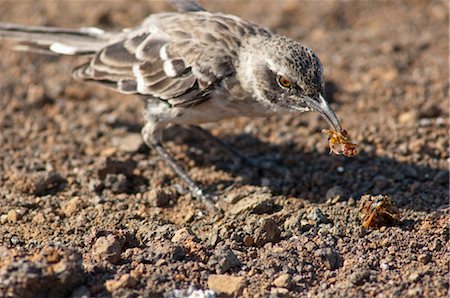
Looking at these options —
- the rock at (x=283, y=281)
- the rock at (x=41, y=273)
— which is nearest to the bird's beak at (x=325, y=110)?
the rock at (x=283, y=281)

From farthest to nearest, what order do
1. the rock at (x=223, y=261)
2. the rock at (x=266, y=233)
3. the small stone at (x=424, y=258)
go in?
1. the rock at (x=266, y=233)
2. the small stone at (x=424, y=258)
3. the rock at (x=223, y=261)

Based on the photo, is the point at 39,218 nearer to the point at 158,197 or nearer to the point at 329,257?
the point at 158,197

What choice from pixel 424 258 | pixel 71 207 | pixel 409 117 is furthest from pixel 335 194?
pixel 71 207

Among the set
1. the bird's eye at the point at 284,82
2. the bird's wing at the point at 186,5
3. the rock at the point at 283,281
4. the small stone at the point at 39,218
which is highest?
the bird's wing at the point at 186,5

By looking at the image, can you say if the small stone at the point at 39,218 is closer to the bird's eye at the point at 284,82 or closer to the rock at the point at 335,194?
the bird's eye at the point at 284,82

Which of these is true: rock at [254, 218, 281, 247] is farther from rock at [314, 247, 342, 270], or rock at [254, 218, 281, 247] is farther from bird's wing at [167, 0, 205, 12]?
bird's wing at [167, 0, 205, 12]
